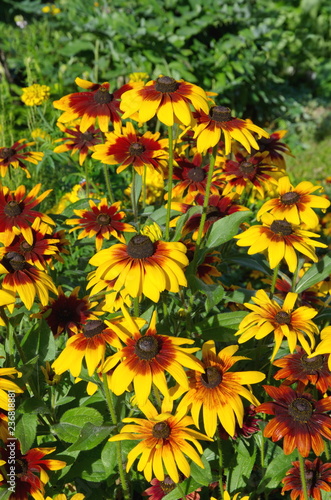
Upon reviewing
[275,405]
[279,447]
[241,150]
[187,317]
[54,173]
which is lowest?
[54,173]

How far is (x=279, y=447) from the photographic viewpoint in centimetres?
163

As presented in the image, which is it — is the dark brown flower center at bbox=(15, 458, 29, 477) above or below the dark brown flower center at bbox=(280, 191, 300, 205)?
below

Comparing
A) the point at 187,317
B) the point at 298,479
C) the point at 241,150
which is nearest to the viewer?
the point at 298,479

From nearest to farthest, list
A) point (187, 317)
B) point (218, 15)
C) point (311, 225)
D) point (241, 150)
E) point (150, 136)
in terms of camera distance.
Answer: point (311, 225)
point (187, 317)
point (150, 136)
point (241, 150)
point (218, 15)

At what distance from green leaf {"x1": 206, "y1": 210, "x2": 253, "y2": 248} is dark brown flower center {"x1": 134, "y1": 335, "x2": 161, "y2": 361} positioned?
0.52 metres

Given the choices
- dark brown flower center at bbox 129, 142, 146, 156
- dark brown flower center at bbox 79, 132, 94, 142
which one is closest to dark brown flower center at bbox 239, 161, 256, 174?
dark brown flower center at bbox 129, 142, 146, 156

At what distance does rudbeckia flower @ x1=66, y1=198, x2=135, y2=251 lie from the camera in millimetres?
1795

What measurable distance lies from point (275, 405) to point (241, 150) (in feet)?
3.73

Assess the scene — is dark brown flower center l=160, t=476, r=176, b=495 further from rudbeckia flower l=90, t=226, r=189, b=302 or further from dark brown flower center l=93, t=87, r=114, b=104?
dark brown flower center l=93, t=87, r=114, b=104

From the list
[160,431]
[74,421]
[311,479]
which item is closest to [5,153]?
[74,421]

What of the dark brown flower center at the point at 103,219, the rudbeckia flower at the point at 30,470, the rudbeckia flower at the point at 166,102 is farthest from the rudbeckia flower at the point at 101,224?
the rudbeckia flower at the point at 30,470

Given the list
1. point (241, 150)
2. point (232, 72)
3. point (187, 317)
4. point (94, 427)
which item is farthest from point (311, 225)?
point (232, 72)

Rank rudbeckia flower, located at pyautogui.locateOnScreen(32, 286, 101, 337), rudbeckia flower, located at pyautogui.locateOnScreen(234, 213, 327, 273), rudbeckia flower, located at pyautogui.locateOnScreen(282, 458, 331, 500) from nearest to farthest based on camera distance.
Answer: rudbeckia flower, located at pyautogui.locateOnScreen(282, 458, 331, 500), rudbeckia flower, located at pyautogui.locateOnScreen(234, 213, 327, 273), rudbeckia flower, located at pyautogui.locateOnScreen(32, 286, 101, 337)

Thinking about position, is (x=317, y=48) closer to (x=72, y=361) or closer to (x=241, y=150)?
(x=241, y=150)
